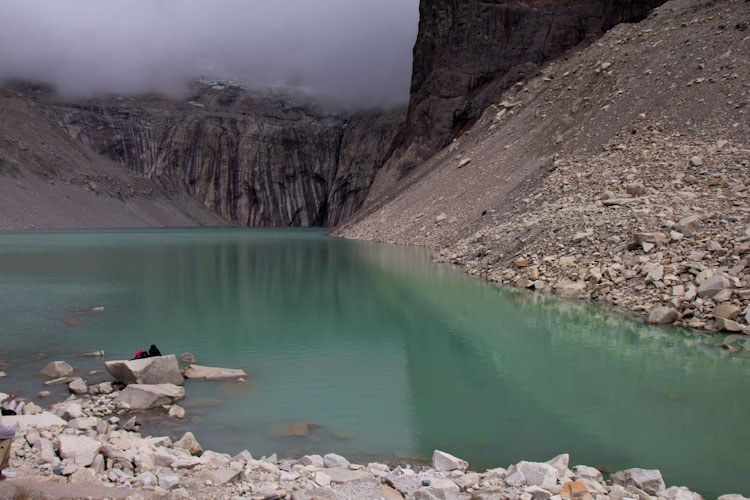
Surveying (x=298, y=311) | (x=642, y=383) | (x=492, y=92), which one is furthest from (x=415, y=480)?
(x=492, y=92)

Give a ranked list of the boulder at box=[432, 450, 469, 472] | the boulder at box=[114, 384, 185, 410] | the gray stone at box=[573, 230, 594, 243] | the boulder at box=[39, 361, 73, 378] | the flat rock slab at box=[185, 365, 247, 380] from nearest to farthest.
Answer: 1. the boulder at box=[432, 450, 469, 472]
2. the boulder at box=[114, 384, 185, 410]
3. the boulder at box=[39, 361, 73, 378]
4. the flat rock slab at box=[185, 365, 247, 380]
5. the gray stone at box=[573, 230, 594, 243]

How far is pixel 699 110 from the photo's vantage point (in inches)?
898

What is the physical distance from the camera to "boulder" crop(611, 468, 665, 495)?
16.1 ft

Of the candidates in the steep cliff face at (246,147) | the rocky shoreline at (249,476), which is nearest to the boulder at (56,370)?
the rocky shoreline at (249,476)

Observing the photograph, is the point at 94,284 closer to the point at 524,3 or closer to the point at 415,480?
the point at 415,480

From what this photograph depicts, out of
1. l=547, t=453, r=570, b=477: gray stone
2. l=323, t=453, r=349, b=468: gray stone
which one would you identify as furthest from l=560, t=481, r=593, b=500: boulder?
l=323, t=453, r=349, b=468: gray stone

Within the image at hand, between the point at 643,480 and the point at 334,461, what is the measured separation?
2.62 metres

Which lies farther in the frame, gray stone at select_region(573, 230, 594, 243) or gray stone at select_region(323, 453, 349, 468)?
gray stone at select_region(573, 230, 594, 243)

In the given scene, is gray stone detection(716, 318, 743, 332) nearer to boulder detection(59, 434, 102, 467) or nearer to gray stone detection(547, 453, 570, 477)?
gray stone detection(547, 453, 570, 477)

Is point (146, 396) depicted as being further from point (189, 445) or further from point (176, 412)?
point (189, 445)

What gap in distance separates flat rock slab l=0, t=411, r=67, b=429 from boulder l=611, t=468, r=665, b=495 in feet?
17.1

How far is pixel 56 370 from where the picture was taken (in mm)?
8141

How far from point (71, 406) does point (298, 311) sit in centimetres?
776

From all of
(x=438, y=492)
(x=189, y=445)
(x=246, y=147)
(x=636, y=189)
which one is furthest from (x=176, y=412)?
(x=246, y=147)
